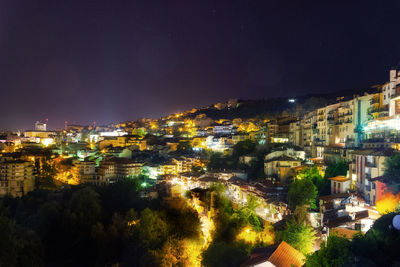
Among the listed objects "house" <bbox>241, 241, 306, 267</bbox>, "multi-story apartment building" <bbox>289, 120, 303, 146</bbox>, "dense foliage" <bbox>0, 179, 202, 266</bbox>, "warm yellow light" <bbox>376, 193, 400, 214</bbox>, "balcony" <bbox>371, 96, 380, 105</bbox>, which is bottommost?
"dense foliage" <bbox>0, 179, 202, 266</bbox>

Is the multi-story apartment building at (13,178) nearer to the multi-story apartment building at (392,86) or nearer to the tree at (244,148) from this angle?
the tree at (244,148)

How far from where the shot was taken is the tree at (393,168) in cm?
869

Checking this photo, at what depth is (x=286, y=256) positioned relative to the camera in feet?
24.9

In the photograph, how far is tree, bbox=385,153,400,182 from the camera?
869 centimetres

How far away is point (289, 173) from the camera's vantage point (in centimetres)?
1495

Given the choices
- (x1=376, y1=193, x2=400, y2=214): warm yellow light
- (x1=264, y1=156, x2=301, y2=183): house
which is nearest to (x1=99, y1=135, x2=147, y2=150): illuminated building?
(x1=264, y1=156, x2=301, y2=183): house

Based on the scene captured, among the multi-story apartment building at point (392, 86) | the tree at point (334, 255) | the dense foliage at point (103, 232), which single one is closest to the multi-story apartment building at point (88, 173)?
the dense foliage at point (103, 232)

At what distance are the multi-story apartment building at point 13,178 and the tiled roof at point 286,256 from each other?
21.3 meters

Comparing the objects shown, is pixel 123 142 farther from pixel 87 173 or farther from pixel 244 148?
pixel 244 148

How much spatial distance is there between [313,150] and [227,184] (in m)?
5.31

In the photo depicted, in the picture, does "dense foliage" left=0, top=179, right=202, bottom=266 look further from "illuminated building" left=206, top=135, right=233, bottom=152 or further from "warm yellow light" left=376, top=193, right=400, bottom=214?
"illuminated building" left=206, top=135, right=233, bottom=152

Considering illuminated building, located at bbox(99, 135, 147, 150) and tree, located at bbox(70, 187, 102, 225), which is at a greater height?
illuminated building, located at bbox(99, 135, 147, 150)

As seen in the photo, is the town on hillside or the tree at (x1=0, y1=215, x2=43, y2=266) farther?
the town on hillside

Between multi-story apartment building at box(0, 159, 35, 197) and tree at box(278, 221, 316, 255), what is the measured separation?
2101cm
